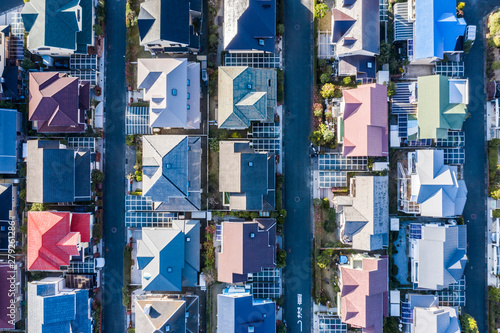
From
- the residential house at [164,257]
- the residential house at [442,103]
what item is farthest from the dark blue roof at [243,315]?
the residential house at [442,103]

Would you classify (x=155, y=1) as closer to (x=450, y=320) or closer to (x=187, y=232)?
(x=187, y=232)

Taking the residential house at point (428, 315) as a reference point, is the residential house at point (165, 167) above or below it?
above

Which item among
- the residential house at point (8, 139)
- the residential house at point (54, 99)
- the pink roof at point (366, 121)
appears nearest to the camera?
the pink roof at point (366, 121)

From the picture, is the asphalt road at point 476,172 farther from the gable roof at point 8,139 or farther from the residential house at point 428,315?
the gable roof at point 8,139

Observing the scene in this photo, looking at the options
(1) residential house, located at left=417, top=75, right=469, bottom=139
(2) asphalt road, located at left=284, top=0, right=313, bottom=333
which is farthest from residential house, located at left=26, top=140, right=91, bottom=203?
(1) residential house, located at left=417, top=75, right=469, bottom=139

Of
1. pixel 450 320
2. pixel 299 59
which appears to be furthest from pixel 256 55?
pixel 450 320

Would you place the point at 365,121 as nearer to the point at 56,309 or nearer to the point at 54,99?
the point at 54,99

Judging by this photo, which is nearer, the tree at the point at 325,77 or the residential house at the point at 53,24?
the residential house at the point at 53,24
